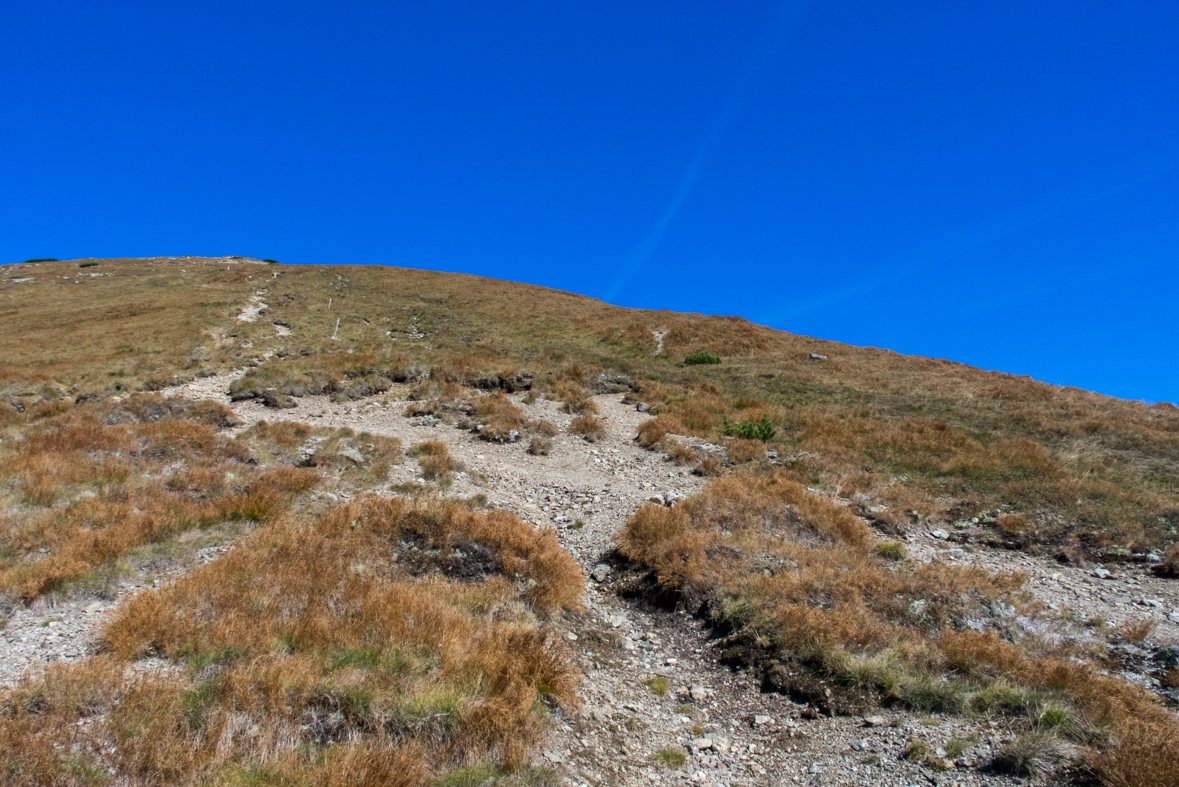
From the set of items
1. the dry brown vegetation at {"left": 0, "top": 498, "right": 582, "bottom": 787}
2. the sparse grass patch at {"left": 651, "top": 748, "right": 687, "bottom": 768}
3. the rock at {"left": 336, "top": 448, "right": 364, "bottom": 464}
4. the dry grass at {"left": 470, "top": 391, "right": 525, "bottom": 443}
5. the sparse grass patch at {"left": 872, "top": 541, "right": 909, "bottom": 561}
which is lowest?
the sparse grass patch at {"left": 651, "top": 748, "right": 687, "bottom": 768}

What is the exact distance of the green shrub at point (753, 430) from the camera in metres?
19.7

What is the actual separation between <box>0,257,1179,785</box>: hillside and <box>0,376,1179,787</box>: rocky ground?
0.05m

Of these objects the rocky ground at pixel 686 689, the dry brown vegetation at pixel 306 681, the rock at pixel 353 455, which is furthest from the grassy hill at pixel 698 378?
the dry brown vegetation at pixel 306 681

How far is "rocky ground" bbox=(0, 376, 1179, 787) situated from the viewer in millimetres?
5766

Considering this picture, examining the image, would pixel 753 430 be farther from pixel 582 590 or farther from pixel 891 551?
pixel 582 590

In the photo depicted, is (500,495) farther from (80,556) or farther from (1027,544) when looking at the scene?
(1027,544)

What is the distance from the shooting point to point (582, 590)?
9969 mm

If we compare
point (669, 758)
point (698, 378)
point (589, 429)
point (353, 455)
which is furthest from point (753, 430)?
point (669, 758)

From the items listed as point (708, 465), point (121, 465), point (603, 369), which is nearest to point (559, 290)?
point (603, 369)

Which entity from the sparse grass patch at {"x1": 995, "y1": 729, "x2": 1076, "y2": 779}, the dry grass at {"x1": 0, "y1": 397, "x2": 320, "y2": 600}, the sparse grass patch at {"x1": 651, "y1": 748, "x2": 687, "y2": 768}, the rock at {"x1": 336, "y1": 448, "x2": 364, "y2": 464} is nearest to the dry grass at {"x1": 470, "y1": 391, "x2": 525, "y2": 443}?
the rock at {"x1": 336, "y1": 448, "x2": 364, "y2": 464}

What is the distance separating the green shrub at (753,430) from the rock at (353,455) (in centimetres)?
1216

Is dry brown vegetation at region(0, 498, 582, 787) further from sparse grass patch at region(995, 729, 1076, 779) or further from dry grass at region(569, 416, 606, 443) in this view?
dry grass at region(569, 416, 606, 443)

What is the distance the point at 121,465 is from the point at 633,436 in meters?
14.5

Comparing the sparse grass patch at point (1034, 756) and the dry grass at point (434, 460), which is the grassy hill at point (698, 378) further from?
the sparse grass patch at point (1034, 756)
